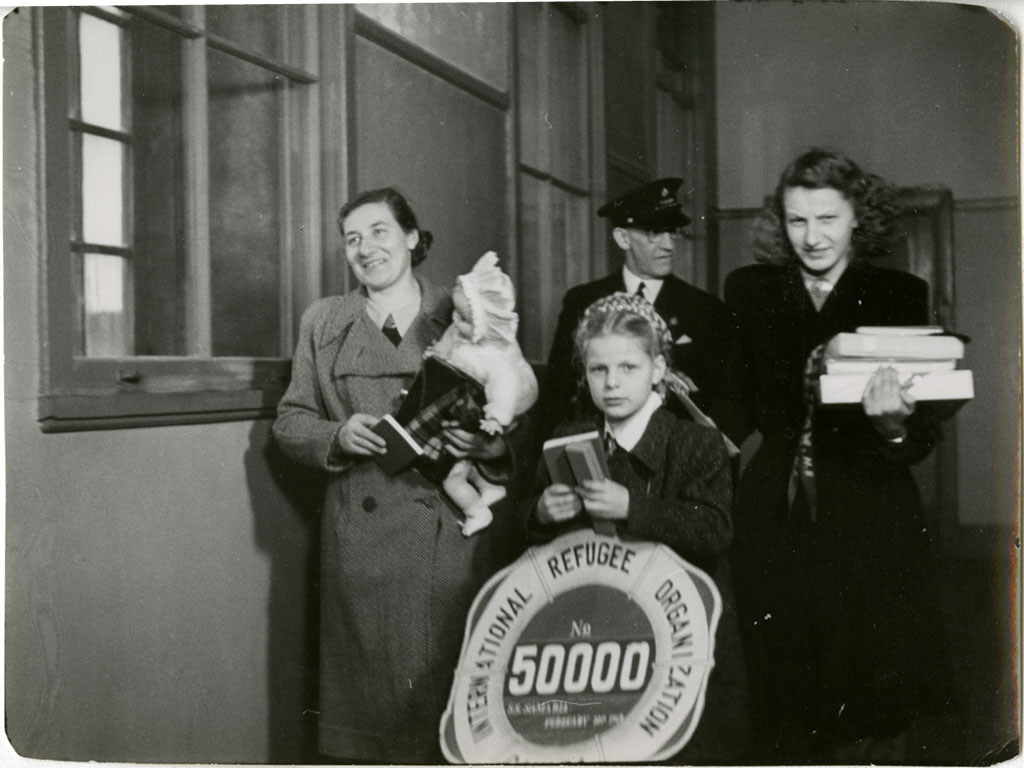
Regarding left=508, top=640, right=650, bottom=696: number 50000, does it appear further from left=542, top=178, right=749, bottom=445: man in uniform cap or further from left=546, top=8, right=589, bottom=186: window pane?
left=546, top=8, right=589, bottom=186: window pane

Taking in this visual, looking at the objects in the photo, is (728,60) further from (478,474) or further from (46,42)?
(46,42)

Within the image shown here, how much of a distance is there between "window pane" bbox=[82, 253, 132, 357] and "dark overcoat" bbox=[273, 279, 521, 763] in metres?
0.27

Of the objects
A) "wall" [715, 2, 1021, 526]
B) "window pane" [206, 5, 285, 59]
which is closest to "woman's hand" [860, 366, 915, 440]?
"wall" [715, 2, 1021, 526]

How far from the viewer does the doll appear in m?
1.77

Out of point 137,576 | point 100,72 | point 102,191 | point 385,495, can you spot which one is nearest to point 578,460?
point 385,495

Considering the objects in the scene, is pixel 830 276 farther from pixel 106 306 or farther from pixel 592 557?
pixel 106 306

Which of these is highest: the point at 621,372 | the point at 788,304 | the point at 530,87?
the point at 530,87

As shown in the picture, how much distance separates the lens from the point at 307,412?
1800 mm

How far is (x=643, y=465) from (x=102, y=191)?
0.96m

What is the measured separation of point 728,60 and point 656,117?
15cm

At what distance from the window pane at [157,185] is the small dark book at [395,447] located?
0.35 metres

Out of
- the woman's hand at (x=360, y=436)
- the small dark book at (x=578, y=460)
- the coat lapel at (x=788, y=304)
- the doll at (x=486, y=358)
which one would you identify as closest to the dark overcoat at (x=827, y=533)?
the coat lapel at (x=788, y=304)

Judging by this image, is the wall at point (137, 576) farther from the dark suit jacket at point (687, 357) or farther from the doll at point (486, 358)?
the dark suit jacket at point (687, 357)

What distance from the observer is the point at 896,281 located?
5.88ft
